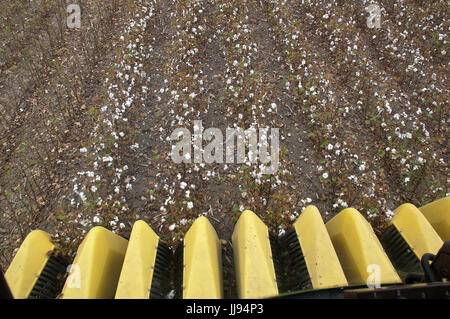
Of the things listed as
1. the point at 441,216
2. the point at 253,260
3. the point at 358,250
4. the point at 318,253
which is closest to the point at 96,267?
the point at 253,260

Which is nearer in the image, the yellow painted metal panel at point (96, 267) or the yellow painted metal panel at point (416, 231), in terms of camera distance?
the yellow painted metal panel at point (96, 267)

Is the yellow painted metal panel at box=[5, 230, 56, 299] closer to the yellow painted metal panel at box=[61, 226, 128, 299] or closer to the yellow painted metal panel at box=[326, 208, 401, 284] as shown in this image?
the yellow painted metal panel at box=[61, 226, 128, 299]

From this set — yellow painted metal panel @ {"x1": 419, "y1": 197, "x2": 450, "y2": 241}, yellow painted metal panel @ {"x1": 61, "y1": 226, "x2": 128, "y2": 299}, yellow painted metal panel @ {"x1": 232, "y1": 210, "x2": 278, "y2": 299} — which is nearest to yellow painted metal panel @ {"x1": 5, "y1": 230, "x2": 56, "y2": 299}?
yellow painted metal panel @ {"x1": 61, "y1": 226, "x2": 128, "y2": 299}

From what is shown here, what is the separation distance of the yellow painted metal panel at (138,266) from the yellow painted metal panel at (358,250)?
2.80m

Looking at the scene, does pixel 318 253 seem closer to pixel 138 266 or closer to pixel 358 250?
pixel 358 250

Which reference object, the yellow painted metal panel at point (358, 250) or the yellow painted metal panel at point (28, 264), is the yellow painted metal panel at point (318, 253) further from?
the yellow painted metal panel at point (28, 264)

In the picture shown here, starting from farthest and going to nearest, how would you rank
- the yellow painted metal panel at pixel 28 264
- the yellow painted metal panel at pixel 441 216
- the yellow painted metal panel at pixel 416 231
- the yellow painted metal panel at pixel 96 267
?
the yellow painted metal panel at pixel 441 216 → the yellow painted metal panel at pixel 416 231 → the yellow painted metal panel at pixel 28 264 → the yellow painted metal panel at pixel 96 267

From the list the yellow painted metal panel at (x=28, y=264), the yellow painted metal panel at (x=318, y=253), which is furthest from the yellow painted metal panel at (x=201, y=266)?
the yellow painted metal panel at (x=28, y=264)

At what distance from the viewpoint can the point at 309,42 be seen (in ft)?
29.8

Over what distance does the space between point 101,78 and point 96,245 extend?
5885 mm

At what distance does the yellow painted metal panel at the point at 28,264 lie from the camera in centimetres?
378

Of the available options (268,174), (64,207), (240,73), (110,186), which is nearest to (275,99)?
(240,73)

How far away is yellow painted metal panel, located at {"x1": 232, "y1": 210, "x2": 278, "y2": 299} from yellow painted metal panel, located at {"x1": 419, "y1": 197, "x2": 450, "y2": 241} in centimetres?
280

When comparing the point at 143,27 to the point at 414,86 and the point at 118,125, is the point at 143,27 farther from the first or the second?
the point at 414,86
